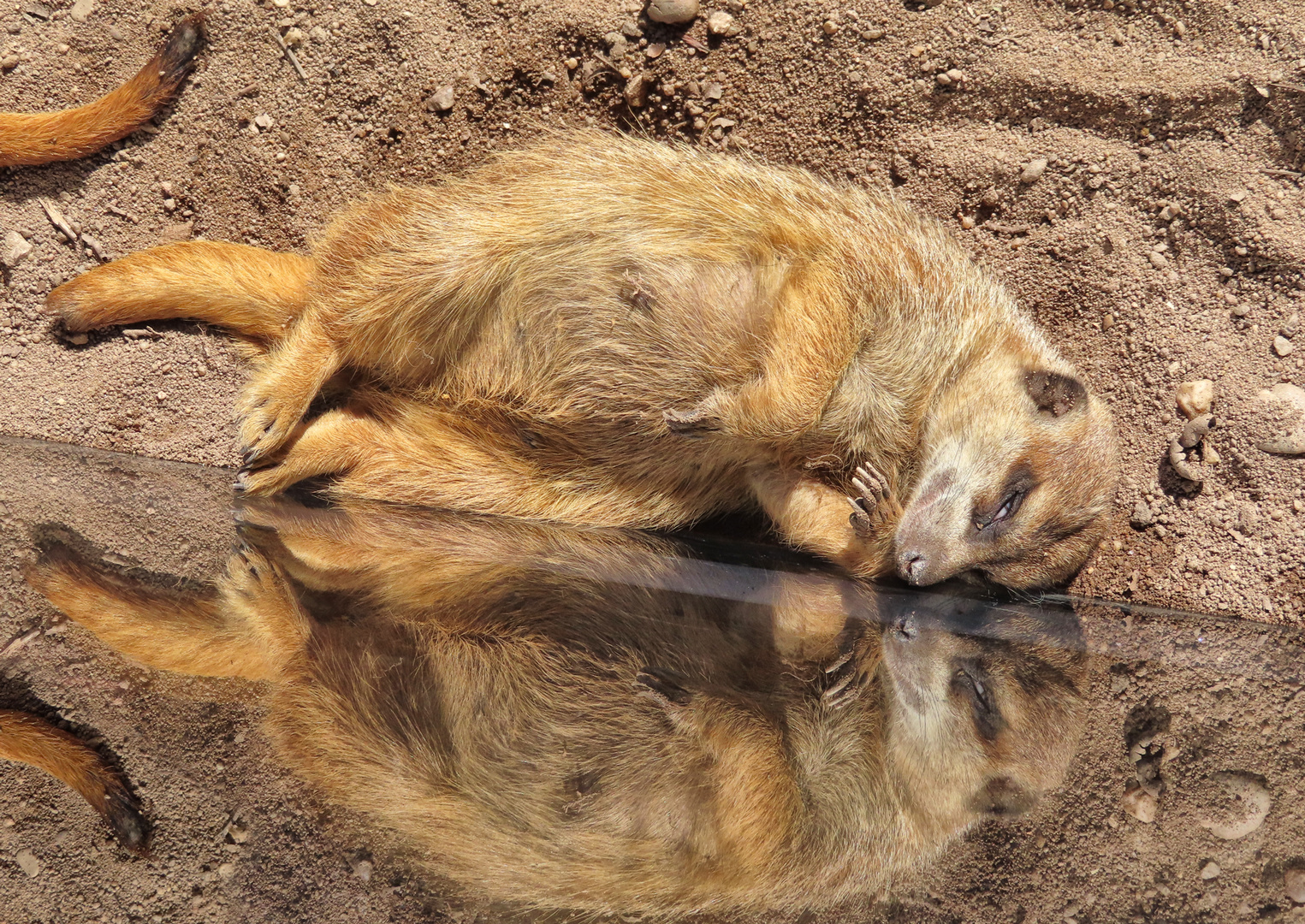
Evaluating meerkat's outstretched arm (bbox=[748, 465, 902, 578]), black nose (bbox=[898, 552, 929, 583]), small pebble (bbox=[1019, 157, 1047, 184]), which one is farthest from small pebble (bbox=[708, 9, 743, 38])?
black nose (bbox=[898, 552, 929, 583])

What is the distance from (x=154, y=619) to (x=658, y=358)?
1.24 meters

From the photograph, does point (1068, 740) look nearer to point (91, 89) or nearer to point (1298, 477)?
point (1298, 477)

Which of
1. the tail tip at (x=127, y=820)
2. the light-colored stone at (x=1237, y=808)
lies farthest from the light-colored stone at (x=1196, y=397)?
the tail tip at (x=127, y=820)

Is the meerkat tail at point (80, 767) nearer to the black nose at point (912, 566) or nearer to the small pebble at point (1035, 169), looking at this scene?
the black nose at point (912, 566)

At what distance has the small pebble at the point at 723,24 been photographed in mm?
2633

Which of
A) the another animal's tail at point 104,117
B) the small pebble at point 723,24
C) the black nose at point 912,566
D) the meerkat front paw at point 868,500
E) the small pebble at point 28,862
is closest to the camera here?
the small pebble at point 28,862

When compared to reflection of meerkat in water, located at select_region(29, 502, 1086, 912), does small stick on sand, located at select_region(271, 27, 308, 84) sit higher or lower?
higher

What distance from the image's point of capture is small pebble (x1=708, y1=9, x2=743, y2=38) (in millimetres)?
2633

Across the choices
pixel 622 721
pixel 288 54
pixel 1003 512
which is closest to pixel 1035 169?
pixel 1003 512

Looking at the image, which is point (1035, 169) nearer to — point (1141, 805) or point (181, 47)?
point (1141, 805)

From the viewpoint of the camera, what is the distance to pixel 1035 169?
2596 mm

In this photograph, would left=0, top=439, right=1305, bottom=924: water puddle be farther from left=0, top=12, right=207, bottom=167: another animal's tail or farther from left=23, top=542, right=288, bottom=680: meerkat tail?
left=0, top=12, right=207, bottom=167: another animal's tail

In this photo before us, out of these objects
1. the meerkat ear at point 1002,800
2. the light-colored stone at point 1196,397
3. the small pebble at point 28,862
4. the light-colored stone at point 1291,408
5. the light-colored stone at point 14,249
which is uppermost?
the light-colored stone at point 14,249

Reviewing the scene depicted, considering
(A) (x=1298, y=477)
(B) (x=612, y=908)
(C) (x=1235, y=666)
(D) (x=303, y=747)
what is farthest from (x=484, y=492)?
(A) (x=1298, y=477)
